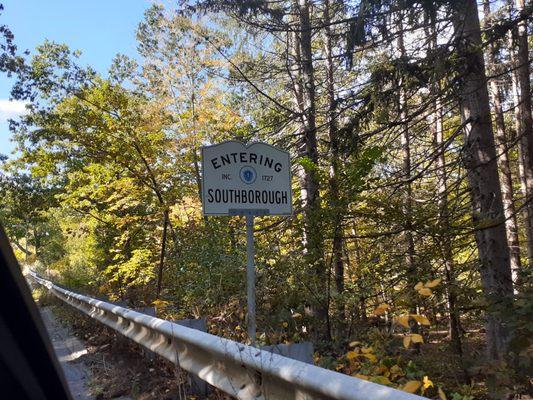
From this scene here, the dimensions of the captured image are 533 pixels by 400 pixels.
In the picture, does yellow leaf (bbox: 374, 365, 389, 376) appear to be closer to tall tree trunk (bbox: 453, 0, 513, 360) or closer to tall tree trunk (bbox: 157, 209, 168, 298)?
tall tree trunk (bbox: 453, 0, 513, 360)

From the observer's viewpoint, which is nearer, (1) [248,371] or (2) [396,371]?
(1) [248,371]

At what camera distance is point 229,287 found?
6867mm

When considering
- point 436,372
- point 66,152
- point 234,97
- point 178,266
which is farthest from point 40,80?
point 436,372

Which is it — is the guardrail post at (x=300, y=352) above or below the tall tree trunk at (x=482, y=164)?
below

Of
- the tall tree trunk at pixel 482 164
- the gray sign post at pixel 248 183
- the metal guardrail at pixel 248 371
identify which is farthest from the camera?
the tall tree trunk at pixel 482 164

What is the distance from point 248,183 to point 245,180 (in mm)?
41

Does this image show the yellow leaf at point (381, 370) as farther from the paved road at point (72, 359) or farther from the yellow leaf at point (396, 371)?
the paved road at point (72, 359)

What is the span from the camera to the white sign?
485 centimetres

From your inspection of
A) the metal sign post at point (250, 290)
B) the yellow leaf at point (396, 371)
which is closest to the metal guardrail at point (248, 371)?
the metal sign post at point (250, 290)

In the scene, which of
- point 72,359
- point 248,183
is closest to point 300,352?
point 248,183

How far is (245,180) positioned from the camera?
198 inches

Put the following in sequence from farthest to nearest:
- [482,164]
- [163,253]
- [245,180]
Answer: [163,253], [482,164], [245,180]

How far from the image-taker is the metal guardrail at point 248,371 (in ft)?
7.68

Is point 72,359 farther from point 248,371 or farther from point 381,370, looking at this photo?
point 381,370
